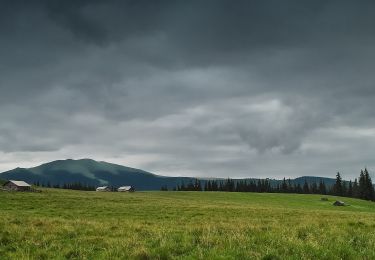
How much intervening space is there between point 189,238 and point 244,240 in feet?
6.03

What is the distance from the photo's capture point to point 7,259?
1160 cm

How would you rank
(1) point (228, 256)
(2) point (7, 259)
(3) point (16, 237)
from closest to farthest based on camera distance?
(1) point (228, 256) < (2) point (7, 259) < (3) point (16, 237)

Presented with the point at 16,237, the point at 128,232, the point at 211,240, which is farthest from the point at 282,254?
the point at 16,237

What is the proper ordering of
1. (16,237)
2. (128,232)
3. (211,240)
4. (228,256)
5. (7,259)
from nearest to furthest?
(228,256) < (7,259) < (211,240) < (16,237) < (128,232)

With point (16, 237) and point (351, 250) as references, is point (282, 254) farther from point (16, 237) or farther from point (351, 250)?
point (16, 237)

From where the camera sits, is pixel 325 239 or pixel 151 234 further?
pixel 151 234

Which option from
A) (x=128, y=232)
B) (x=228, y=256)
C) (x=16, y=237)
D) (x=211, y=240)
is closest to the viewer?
(x=228, y=256)

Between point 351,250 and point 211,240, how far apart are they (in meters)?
4.12

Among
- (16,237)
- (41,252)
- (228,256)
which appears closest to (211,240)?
(228,256)

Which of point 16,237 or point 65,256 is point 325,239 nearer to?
point 65,256

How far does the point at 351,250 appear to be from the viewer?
11.7m

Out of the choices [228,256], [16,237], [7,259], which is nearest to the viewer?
[228,256]

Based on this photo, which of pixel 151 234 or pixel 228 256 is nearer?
pixel 228 256

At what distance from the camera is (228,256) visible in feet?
35.2
